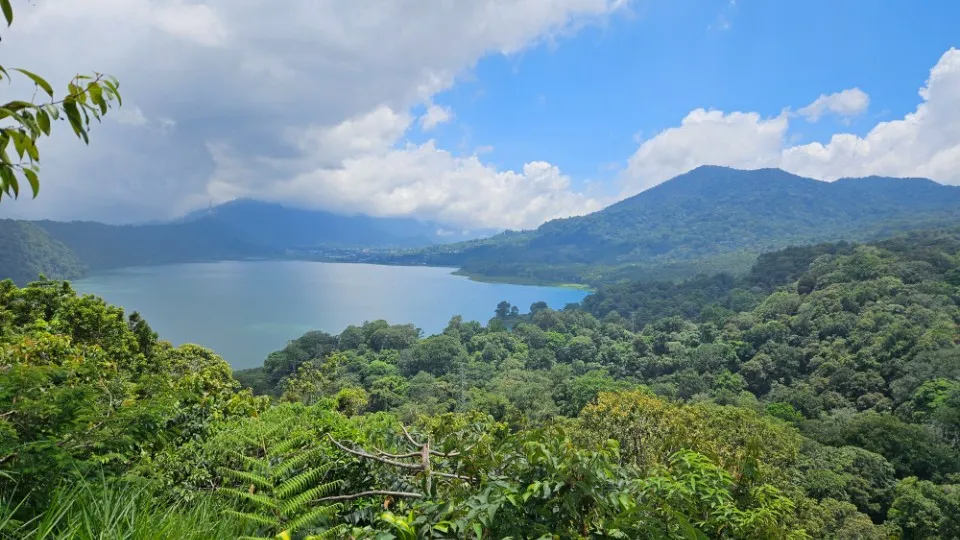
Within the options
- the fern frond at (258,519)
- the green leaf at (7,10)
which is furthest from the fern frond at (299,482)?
the green leaf at (7,10)

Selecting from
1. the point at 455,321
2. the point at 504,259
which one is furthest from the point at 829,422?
the point at 504,259

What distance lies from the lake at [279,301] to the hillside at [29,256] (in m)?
4.21

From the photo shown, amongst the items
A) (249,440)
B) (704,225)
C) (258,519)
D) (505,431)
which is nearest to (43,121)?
(258,519)

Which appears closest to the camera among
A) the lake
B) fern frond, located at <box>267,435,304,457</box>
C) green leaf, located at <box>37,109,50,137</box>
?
green leaf, located at <box>37,109,50,137</box>

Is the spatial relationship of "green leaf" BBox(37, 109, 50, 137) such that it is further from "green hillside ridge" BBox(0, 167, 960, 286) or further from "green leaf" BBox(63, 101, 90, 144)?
"green hillside ridge" BBox(0, 167, 960, 286)

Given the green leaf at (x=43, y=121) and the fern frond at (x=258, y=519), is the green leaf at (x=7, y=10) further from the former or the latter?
the fern frond at (x=258, y=519)

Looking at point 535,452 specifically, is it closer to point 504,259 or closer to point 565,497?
point 565,497

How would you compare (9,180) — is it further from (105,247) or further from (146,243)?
(146,243)

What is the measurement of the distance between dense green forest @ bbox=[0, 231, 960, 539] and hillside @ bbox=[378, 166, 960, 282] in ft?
223

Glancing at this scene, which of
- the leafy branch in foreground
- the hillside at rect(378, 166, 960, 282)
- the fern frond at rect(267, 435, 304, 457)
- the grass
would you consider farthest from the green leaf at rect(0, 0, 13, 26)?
the hillside at rect(378, 166, 960, 282)

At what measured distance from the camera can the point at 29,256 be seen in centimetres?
6706

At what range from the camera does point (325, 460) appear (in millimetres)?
1755

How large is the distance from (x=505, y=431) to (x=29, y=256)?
3596 inches

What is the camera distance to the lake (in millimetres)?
Result: 53531
